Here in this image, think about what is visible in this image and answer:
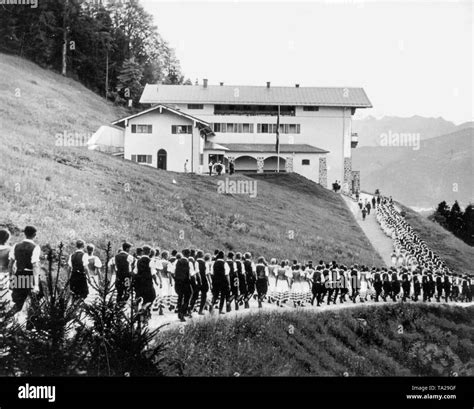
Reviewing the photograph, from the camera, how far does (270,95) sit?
2216 inches

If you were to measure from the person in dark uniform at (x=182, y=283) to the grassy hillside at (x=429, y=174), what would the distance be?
128 m

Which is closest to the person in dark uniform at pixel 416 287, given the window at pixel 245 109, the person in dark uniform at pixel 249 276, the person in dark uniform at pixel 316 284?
the person in dark uniform at pixel 316 284

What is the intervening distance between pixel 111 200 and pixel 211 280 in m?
7.99

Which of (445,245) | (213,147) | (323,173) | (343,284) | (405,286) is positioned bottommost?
(405,286)

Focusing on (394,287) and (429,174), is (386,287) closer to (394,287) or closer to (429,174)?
(394,287)

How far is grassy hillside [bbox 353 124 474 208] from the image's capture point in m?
147

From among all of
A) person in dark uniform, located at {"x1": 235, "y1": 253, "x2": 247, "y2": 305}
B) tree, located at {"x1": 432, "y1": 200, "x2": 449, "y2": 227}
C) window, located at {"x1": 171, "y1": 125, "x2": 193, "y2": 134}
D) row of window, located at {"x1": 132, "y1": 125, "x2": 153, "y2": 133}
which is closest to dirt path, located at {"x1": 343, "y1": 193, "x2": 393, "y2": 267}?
tree, located at {"x1": 432, "y1": 200, "x2": 449, "y2": 227}

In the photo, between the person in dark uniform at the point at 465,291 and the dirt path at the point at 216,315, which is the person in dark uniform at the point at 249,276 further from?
the person in dark uniform at the point at 465,291

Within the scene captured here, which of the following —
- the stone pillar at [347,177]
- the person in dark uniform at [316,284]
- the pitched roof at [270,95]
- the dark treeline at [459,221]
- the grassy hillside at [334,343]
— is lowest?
the grassy hillside at [334,343]

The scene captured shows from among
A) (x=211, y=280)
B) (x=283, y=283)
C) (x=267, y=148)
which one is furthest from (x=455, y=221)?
(x=211, y=280)

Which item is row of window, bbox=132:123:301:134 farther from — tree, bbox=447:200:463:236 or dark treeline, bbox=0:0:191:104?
dark treeline, bbox=0:0:191:104

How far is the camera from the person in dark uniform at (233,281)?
609 inches

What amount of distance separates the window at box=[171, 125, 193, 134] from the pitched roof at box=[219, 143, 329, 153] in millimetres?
9779
